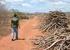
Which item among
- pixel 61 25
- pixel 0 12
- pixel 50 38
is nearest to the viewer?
pixel 50 38

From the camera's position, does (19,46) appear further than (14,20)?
No

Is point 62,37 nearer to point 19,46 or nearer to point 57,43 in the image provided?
point 57,43

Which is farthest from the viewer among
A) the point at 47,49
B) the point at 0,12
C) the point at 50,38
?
the point at 0,12

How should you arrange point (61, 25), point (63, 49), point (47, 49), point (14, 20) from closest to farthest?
point (63, 49), point (47, 49), point (14, 20), point (61, 25)

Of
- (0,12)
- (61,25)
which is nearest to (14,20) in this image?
(61,25)

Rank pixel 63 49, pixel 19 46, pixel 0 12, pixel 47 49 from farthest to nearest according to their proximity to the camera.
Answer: pixel 0 12, pixel 19 46, pixel 47 49, pixel 63 49

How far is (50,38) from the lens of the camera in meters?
16.5

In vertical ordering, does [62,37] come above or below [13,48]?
above

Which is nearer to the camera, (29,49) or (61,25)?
(29,49)

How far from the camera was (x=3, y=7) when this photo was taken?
39.2 meters

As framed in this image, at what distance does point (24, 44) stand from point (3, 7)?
70.6ft

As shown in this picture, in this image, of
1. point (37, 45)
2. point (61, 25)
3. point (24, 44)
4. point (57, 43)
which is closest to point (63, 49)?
point (57, 43)

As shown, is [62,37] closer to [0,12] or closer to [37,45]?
[37,45]

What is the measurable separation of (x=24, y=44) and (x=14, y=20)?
202 centimetres
